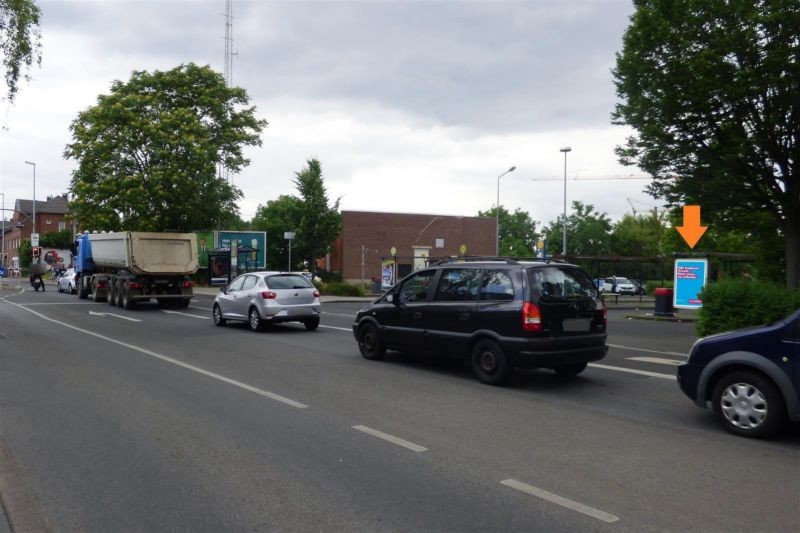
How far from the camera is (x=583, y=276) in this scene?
9.36m

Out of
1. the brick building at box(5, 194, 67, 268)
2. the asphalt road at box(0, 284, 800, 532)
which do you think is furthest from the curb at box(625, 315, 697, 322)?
the brick building at box(5, 194, 67, 268)

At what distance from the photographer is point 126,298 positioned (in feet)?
79.3

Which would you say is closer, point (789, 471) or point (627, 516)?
point (627, 516)

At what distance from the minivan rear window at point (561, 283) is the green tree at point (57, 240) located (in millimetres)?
95346

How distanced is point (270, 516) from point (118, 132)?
3443cm

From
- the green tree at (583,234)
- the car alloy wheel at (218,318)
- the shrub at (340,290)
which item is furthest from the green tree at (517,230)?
the car alloy wheel at (218,318)

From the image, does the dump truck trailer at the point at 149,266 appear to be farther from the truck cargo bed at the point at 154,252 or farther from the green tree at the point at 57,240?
the green tree at the point at 57,240

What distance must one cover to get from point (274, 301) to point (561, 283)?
335 inches

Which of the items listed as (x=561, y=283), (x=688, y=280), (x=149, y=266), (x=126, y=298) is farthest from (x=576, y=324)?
(x=126, y=298)

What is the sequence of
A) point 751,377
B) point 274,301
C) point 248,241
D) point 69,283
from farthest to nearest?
point 248,241 → point 69,283 → point 274,301 → point 751,377

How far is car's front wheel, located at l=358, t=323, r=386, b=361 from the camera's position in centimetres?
1112

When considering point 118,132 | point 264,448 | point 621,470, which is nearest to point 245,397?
point 264,448

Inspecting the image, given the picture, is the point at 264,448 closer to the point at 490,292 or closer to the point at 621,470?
the point at 621,470

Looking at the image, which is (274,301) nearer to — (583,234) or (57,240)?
(583,234)
